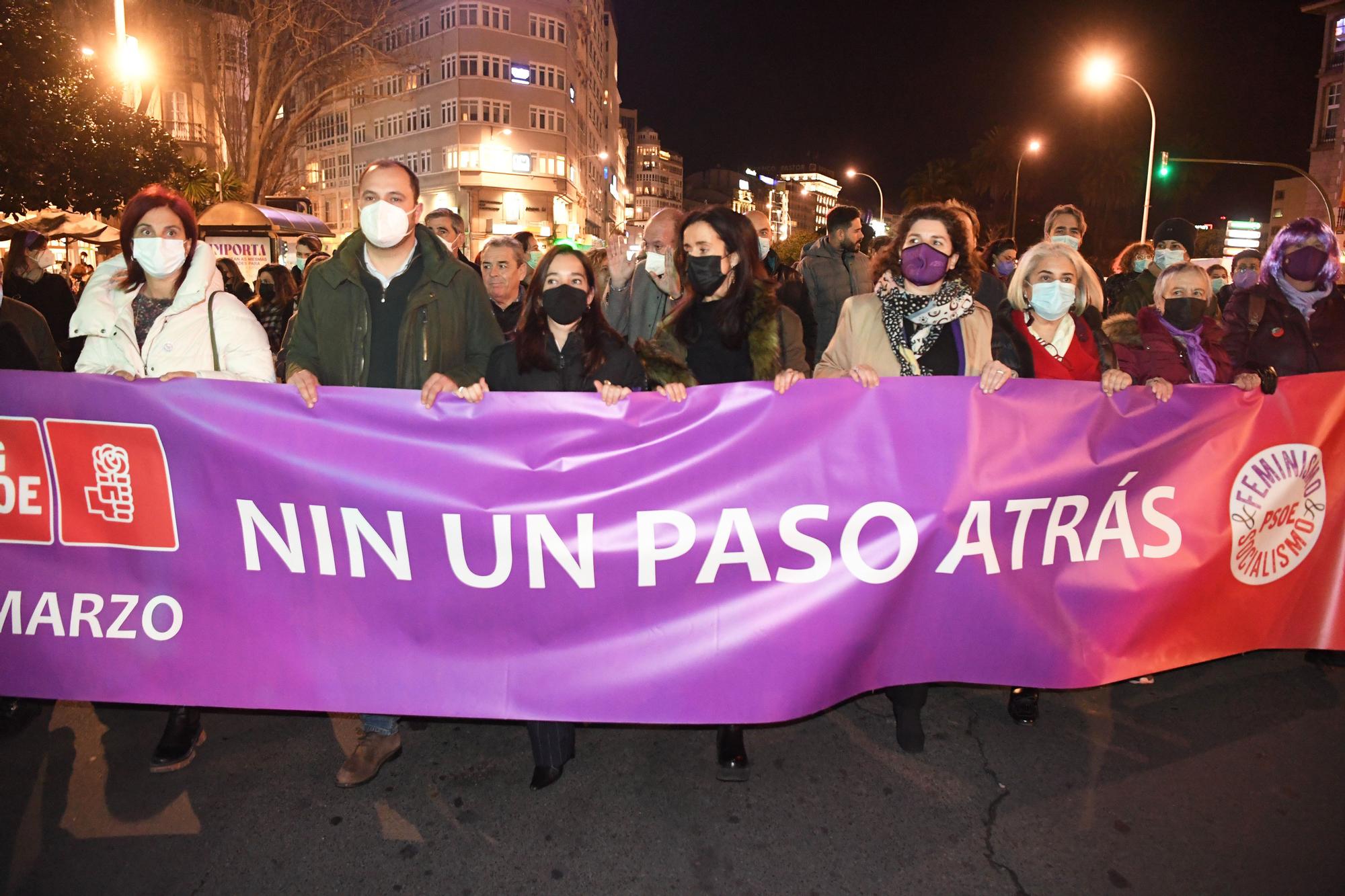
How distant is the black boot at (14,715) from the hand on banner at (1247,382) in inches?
199

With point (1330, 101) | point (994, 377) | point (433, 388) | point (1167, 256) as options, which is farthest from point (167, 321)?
point (1330, 101)

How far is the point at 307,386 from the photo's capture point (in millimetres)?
3131

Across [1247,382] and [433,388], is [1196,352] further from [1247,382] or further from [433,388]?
[433,388]

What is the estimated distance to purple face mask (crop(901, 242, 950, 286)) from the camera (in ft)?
11.7

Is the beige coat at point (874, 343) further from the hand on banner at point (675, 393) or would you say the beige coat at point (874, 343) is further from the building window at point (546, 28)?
the building window at point (546, 28)

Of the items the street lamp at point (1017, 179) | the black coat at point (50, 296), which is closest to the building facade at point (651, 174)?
the street lamp at point (1017, 179)

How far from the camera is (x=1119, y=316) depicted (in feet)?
13.7

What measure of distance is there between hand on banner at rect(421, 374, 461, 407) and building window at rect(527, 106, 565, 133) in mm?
63159

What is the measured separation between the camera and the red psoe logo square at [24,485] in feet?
10.5

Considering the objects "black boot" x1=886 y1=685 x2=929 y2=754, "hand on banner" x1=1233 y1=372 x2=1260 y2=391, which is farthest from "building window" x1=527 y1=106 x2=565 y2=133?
"black boot" x1=886 y1=685 x2=929 y2=754

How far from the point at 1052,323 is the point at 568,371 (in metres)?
2.08

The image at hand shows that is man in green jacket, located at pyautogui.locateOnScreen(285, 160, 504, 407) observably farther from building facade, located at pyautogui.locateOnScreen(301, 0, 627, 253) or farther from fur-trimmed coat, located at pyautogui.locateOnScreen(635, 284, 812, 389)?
building facade, located at pyautogui.locateOnScreen(301, 0, 627, 253)

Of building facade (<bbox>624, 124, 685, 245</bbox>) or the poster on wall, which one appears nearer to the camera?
the poster on wall

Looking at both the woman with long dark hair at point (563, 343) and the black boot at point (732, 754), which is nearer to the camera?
the black boot at point (732, 754)
